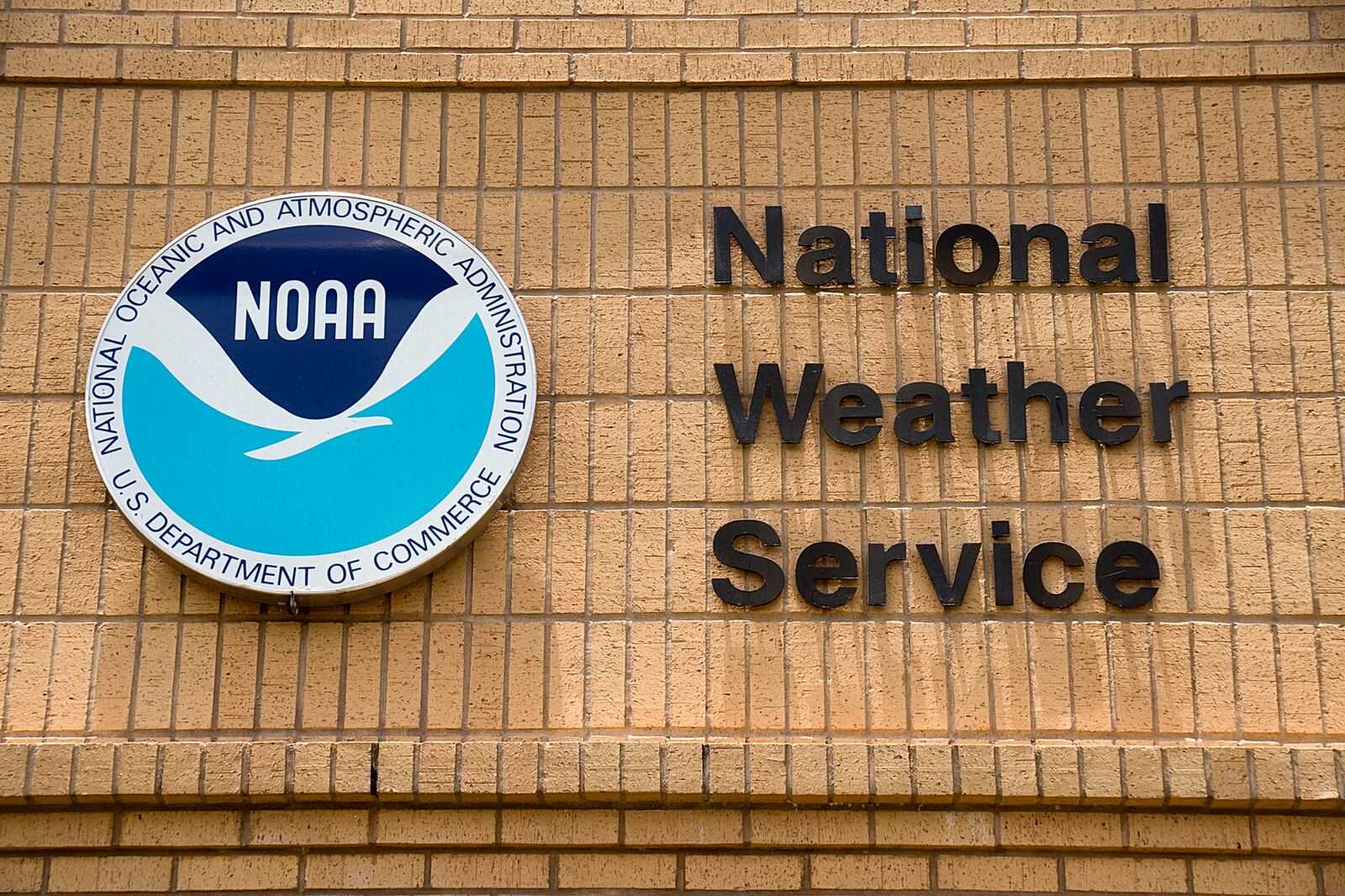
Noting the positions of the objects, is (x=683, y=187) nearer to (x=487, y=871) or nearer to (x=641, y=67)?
(x=641, y=67)

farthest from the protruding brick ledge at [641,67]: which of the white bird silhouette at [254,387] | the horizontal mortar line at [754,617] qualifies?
the horizontal mortar line at [754,617]

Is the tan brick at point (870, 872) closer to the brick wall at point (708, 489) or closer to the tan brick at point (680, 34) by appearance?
the brick wall at point (708, 489)

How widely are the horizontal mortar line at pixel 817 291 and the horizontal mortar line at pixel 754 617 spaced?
3.63 feet

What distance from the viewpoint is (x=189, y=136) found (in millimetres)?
5168

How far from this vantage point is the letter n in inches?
199

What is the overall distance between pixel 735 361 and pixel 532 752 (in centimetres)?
152

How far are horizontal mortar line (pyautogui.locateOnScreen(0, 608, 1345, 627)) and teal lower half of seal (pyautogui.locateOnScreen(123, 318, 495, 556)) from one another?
277 mm

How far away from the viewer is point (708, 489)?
4.86 metres

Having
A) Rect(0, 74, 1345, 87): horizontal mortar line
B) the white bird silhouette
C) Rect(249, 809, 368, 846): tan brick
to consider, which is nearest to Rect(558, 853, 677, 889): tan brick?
Rect(249, 809, 368, 846): tan brick

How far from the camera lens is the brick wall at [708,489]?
456 cm

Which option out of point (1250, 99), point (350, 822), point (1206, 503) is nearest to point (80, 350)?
point (350, 822)

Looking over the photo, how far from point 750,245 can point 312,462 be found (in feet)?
5.63

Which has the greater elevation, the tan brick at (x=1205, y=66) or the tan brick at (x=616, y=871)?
the tan brick at (x=1205, y=66)

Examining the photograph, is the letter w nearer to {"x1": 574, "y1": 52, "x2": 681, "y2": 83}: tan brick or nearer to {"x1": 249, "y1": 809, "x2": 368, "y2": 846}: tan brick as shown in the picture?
{"x1": 574, "y1": 52, "x2": 681, "y2": 83}: tan brick
